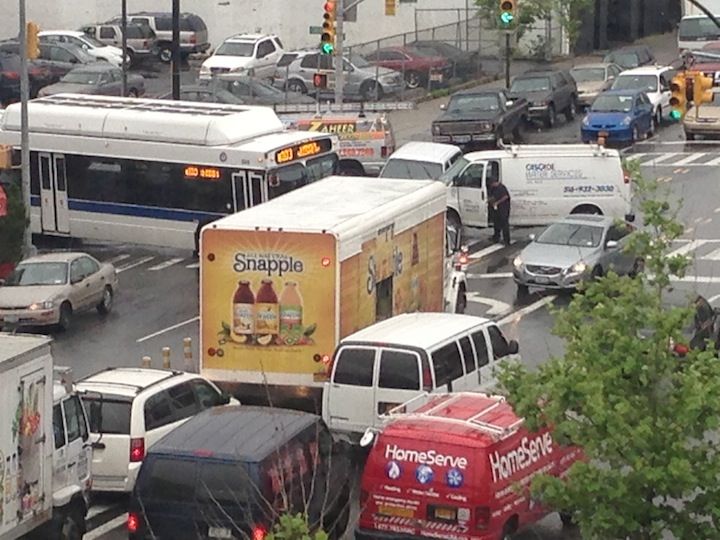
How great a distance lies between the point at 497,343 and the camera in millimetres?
24375

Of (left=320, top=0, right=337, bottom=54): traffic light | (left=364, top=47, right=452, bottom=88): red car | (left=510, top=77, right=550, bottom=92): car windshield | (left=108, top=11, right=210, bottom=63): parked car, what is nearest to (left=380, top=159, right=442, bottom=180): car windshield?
(left=320, top=0, right=337, bottom=54): traffic light

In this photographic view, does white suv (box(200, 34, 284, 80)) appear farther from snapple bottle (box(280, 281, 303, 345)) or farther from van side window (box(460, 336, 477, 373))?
van side window (box(460, 336, 477, 373))

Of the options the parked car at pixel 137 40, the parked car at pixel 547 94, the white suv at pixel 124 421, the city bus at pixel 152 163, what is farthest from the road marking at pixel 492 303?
the parked car at pixel 137 40

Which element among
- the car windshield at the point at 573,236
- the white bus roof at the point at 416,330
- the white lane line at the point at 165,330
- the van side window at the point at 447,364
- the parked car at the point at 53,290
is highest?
the white bus roof at the point at 416,330

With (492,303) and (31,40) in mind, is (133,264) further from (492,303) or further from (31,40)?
(492,303)

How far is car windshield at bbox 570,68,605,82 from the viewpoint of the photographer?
55312 mm

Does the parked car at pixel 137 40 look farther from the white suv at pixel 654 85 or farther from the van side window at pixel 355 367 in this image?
the van side window at pixel 355 367

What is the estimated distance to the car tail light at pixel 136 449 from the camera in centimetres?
2077

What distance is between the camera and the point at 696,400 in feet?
48.7

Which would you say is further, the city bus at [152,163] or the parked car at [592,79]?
the parked car at [592,79]

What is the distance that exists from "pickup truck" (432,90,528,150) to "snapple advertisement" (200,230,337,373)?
919 inches

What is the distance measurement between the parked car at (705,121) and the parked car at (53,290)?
20215mm

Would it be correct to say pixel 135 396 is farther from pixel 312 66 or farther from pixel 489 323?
pixel 312 66

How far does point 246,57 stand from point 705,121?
17426 millimetres
